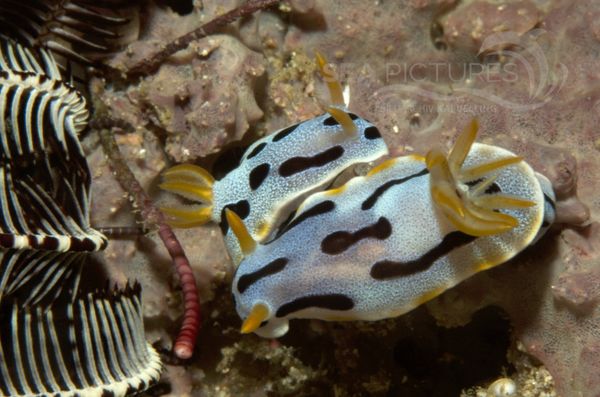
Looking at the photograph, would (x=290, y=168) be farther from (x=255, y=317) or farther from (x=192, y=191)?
(x=255, y=317)

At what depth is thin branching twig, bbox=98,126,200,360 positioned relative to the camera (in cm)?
278

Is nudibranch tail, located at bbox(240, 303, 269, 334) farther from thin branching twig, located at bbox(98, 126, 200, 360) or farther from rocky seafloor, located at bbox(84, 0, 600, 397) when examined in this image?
rocky seafloor, located at bbox(84, 0, 600, 397)

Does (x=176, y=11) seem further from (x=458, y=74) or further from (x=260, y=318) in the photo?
(x=260, y=318)

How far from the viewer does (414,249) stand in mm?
2424

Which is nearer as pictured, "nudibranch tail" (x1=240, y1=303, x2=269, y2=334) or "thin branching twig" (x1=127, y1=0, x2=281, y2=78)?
"nudibranch tail" (x1=240, y1=303, x2=269, y2=334)

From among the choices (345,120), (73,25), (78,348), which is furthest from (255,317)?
(73,25)

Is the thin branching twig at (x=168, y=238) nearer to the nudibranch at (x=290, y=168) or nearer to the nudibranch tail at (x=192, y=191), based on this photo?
the nudibranch tail at (x=192, y=191)

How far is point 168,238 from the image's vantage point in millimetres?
2959

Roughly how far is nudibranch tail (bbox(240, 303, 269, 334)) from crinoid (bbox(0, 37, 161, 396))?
65 cm

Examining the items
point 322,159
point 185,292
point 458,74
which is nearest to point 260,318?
point 185,292

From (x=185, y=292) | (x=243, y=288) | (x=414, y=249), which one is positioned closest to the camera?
(x=414, y=249)

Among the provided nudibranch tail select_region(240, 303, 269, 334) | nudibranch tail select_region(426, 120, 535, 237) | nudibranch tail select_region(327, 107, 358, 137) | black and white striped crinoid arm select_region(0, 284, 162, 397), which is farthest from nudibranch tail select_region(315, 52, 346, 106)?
black and white striped crinoid arm select_region(0, 284, 162, 397)

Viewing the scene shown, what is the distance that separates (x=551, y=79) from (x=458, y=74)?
49cm

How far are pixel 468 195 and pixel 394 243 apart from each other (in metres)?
0.37
